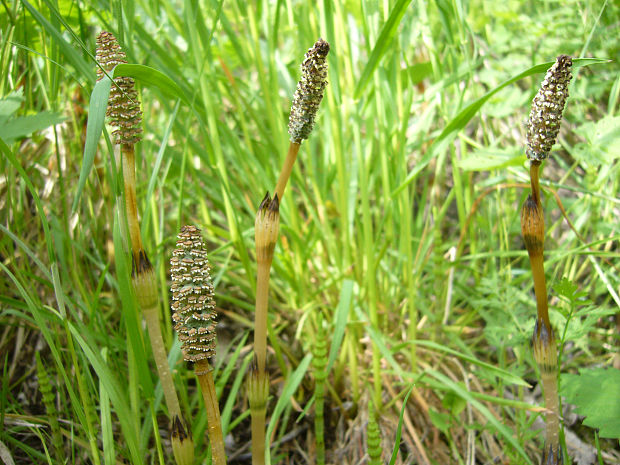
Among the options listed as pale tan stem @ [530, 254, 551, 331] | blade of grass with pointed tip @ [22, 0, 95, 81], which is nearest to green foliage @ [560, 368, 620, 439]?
pale tan stem @ [530, 254, 551, 331]

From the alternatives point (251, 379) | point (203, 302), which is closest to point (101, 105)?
point (203, 302)

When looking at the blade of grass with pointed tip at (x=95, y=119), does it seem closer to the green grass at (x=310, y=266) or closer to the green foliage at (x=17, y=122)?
the green grass at (x=310, y=266)

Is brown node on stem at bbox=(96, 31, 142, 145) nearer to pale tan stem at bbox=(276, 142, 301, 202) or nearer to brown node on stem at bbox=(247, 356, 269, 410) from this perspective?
pale tan stem at bbox=(276, 142, 301, 202)

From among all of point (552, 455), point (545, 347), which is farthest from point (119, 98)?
point (552, 455)

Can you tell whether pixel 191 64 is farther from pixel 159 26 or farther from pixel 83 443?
pixel 83 443

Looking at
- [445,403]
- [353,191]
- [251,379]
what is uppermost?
[353,191]

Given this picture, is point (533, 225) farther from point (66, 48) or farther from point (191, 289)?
point (66, 48)

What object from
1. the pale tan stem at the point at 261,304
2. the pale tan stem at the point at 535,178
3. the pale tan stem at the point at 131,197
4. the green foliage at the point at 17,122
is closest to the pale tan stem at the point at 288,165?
the pale tan stem at the point at 261,304
